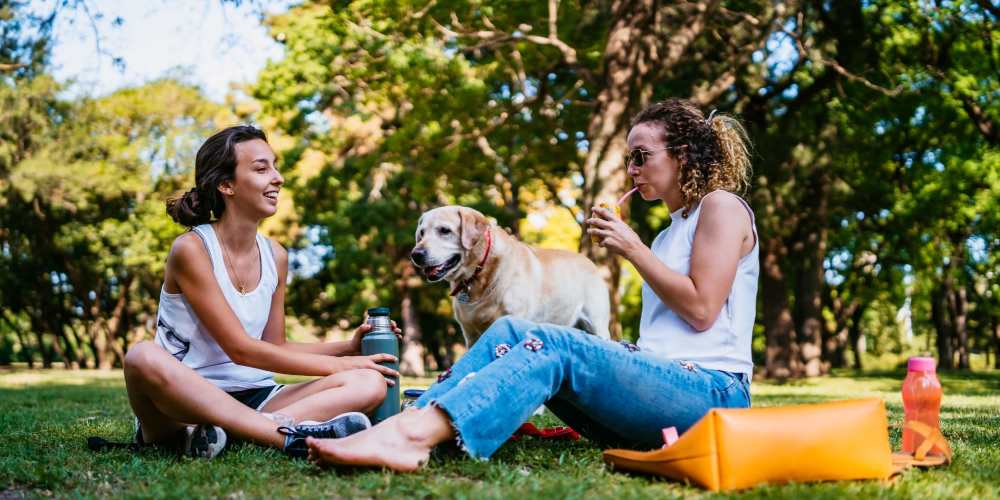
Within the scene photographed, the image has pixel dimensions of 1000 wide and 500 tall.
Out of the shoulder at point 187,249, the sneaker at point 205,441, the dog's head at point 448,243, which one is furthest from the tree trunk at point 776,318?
the sneaker at point 205,441

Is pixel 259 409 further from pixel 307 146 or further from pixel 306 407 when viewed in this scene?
pixel 307 146

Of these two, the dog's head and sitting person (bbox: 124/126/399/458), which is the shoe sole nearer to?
sitting person (bbox: 124/126/399/458)

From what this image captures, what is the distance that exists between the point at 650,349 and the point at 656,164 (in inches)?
33.9

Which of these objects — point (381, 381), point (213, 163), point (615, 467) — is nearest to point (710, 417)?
point (615, 467)

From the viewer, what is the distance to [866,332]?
5650cm

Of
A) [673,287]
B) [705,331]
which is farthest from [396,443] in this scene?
[705,331]

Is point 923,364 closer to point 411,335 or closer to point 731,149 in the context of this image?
point 731,149

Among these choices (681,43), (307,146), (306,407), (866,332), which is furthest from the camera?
(866,332)

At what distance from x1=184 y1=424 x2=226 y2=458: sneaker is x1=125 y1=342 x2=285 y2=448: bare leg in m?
0.05

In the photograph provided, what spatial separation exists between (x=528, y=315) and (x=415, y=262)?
1.10 m

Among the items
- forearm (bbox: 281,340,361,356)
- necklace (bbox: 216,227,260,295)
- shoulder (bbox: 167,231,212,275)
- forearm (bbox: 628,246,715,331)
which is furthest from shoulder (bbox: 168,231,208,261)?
forearm (bbox: 628,246,715,331)

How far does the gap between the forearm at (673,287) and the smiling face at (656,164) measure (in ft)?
1.53

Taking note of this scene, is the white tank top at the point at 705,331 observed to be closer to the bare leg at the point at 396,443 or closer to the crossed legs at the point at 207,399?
the bare leg at the point at 396,443

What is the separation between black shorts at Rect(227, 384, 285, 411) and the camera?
184 inches
